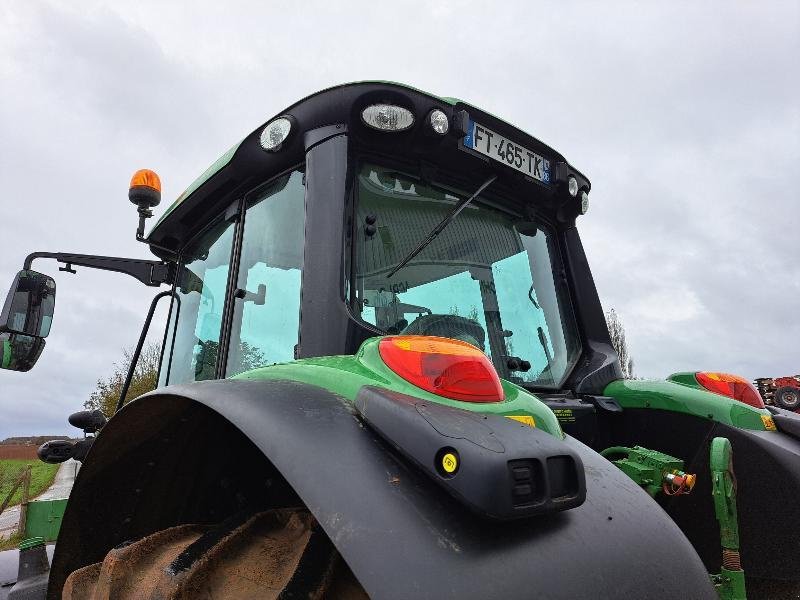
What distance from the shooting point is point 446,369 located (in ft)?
4.48

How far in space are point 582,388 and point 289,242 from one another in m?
1.56

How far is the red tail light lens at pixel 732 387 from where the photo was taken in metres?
2.56

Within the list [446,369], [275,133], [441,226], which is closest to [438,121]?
[441,226]

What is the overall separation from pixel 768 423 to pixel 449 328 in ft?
4.66

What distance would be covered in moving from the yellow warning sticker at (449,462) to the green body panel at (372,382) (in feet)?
0.92

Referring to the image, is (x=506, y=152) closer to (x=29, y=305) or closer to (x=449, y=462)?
(x=449, y=462)

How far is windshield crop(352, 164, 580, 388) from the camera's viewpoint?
223 centimetres

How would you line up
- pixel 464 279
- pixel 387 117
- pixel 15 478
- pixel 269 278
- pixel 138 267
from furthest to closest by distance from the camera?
pixel 15 478 < pixel 138 267 < pixel 464 279 < pixel 269 278 < pixel 387 117

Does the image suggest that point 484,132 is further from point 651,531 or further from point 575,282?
point 651,531

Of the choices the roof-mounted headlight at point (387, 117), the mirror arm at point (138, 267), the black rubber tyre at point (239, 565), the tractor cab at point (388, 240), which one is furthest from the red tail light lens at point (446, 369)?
the mirror arm at point (138, 267)

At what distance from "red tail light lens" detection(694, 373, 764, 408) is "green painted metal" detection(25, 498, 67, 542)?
11.1 ft

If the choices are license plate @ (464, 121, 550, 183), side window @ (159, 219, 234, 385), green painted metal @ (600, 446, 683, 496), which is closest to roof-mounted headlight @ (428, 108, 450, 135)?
license plate @ (464, 121, 550, 183)

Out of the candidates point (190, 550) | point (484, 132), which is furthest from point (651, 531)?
point (484, 132)

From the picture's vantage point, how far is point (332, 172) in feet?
7.06
